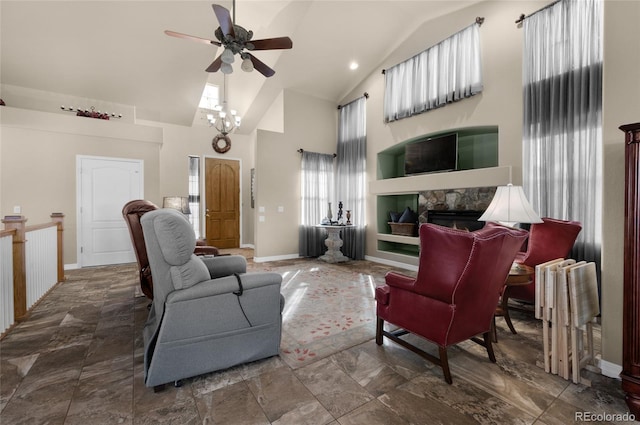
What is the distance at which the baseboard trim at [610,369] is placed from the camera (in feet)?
6.30

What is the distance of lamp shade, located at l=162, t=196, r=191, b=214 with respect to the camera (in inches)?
255

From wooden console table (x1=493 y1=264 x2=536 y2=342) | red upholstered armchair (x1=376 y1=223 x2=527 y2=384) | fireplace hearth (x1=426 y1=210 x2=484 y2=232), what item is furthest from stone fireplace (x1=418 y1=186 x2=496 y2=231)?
red upholstered armchair (x1=376 y1=223 x2=527 y2=384)

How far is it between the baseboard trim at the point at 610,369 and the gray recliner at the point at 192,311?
241cm

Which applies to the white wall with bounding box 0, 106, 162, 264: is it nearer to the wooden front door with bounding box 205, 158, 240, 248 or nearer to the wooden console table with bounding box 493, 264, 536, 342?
the wooden front door with bounding box 205, 158, 240, 248

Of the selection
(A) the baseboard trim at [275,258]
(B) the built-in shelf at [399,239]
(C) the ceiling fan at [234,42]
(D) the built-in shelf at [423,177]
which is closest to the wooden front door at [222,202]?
(A) the baseboard trim at [275,258]

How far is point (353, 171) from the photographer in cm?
651

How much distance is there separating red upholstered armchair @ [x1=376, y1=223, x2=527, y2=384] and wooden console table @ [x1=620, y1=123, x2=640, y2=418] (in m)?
0.53

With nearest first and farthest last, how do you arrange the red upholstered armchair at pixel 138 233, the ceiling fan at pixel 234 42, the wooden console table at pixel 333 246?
the red upholstered armchair at pixel 138 233 → the ceiling fan at pixel 234 42 → the wooden console table at pixel 333 246

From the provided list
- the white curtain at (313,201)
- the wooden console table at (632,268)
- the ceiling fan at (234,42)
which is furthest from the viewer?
the white curtain at (313,201)

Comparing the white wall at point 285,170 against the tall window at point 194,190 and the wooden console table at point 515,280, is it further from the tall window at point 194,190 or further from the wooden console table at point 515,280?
the wooden console table at point 515,280

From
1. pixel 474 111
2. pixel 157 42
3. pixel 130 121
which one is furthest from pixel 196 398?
pixel 130 121

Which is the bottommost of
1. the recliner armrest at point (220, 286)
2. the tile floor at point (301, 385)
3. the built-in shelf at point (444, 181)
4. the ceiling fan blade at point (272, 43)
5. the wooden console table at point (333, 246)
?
the tile floor at point (301, 385)

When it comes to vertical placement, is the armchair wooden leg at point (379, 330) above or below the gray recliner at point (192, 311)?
below

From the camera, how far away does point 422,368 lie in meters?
2.09
